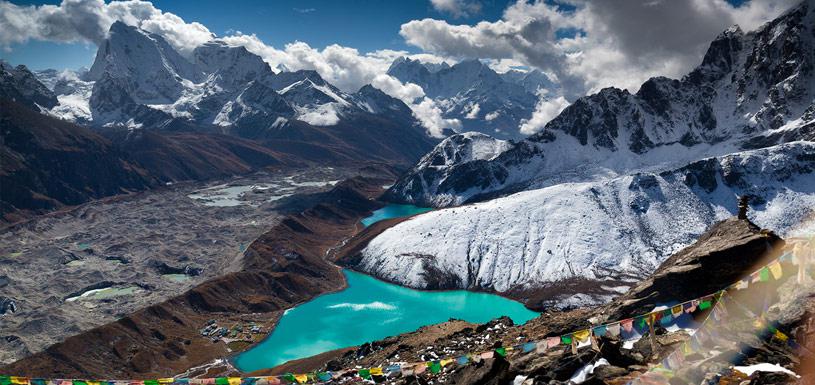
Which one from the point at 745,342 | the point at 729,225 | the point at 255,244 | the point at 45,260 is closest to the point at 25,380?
the point at 745,342

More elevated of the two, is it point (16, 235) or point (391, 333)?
point (16, 235)

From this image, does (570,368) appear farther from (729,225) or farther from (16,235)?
(16,235)

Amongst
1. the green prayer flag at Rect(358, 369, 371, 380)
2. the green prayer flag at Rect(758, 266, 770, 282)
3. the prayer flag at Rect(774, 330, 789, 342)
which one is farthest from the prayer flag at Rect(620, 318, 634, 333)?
the green prayer flag at Rect(358, 369, 371, 380)

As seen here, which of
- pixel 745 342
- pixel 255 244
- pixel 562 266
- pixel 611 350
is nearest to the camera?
pixel 745 342

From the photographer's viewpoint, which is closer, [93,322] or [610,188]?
[93,322]

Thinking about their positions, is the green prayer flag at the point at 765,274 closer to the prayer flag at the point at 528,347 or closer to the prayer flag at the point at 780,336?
the prayer flag at the point at 780,336

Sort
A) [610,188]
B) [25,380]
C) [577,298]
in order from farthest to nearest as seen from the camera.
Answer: [610,188] < [577,298] < [25,380]

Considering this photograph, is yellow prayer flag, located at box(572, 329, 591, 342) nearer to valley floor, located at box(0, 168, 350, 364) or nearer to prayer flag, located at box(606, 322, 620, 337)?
prayer flag, located at box(606, 322, 620, 337)
